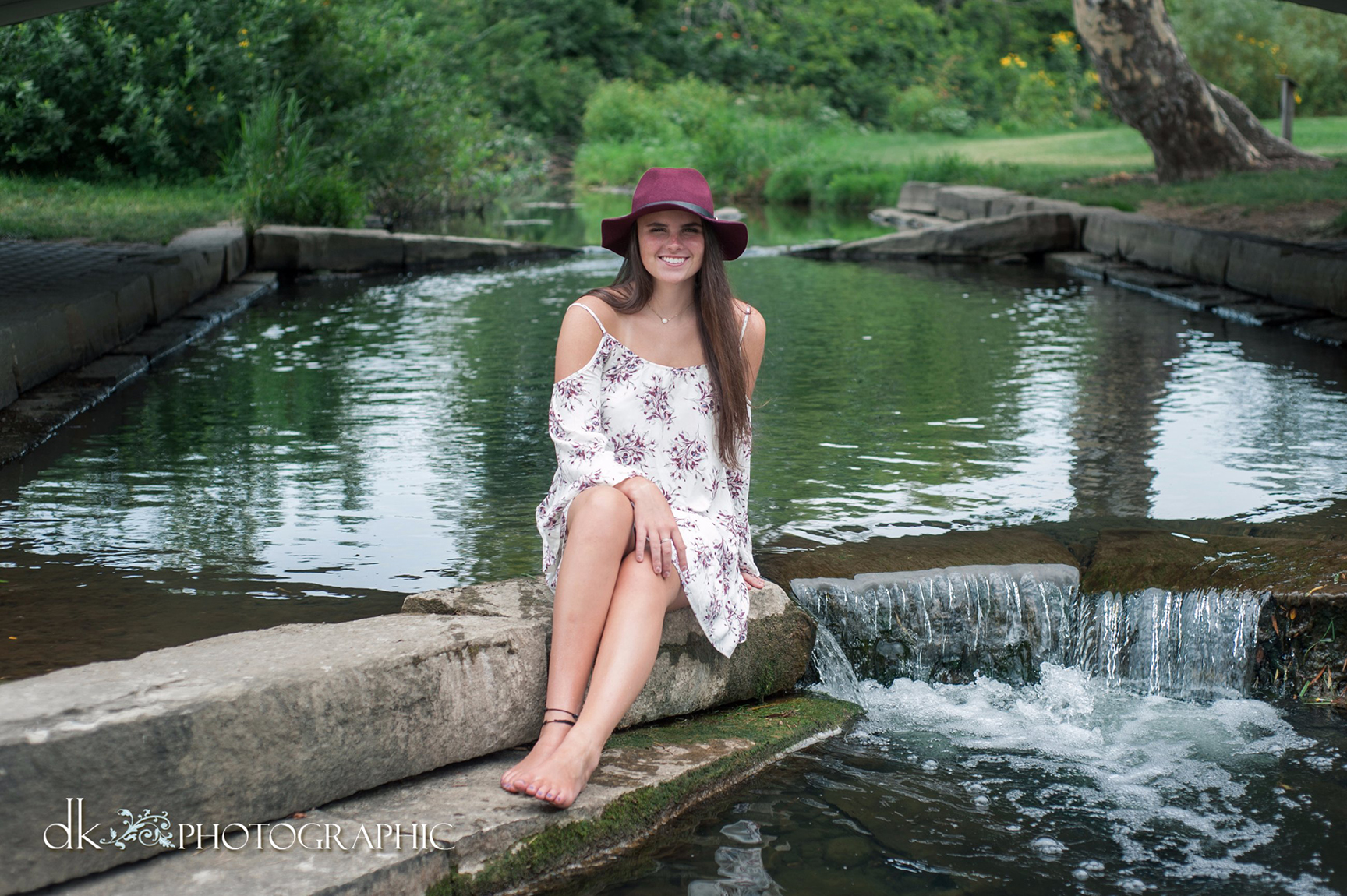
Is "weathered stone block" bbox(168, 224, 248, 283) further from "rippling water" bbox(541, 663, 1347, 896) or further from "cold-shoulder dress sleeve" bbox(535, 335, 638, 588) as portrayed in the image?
"rippling water" bbox(541, 663, 1347, 896)

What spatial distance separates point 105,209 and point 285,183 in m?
1.77

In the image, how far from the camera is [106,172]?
1603 cm

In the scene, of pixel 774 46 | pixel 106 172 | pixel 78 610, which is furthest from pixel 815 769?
pixel 774 46

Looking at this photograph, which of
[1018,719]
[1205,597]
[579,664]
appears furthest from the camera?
[1205,597]

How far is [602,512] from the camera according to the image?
3.26m

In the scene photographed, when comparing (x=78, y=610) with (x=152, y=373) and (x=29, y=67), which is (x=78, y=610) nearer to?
(x=152, y=373)

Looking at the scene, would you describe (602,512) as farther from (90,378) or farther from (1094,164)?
(1094,164)

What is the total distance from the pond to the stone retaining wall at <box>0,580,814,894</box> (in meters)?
0.53

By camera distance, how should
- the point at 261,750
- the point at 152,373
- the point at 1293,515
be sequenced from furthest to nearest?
the point at 152,373 < the point at 1293,515 < the point at 261,750

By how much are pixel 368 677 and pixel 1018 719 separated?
1913mm

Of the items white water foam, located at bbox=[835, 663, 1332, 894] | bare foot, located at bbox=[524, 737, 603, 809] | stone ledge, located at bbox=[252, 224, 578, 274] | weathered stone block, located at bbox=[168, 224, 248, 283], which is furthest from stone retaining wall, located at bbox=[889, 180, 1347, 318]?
bare foot, located at bbox=[524, 737, 603, 809]

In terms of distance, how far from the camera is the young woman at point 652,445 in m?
3.23

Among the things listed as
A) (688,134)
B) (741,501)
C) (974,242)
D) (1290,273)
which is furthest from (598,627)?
(688,134)

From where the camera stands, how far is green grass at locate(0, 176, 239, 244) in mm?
11430
